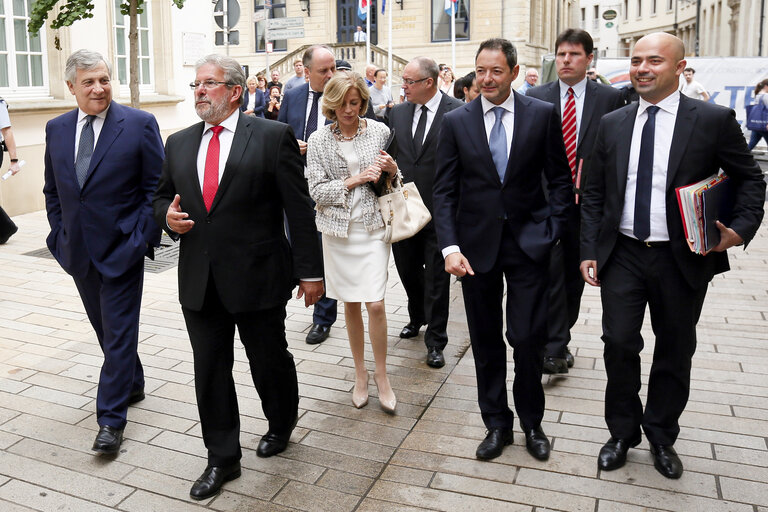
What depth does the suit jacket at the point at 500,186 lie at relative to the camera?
4082 millimetres

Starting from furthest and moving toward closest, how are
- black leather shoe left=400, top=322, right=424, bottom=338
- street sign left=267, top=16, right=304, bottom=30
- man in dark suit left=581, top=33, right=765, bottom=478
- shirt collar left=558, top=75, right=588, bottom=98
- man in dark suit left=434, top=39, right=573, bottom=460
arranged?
1. street sign left=267, top=16, right=304, bottom=30
2. black leather shoe left=400, top=322, right=424, bottom=338
3. shirt collar left=558, top=75, right=588, bottom=98
4. man in dark suit left=434, top=39, right=573, bottom=460
5. man in dark suit left=581, top=33, right=765, bottom=478

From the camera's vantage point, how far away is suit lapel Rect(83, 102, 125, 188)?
4.34 metres

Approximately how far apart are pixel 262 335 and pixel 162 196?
0.83 metres

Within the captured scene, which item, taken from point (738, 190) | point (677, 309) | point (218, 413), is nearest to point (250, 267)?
point (218, 413)

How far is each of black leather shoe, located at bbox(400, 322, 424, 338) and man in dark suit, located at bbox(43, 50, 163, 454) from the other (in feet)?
7.88

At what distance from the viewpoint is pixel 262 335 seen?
157 inches

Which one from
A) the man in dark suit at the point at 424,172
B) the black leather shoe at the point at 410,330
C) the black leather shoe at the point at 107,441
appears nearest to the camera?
the black leather shoe at the point at 107,441

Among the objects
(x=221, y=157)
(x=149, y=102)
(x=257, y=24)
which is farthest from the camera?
(x=257, y=24)

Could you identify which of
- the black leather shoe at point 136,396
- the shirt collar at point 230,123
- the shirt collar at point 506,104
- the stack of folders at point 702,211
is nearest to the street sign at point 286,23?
the black leather shoe at point 136,396

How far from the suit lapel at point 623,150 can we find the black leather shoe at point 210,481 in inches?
91.5

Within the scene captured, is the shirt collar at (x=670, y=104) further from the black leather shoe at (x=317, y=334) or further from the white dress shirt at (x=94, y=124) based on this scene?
the black leather shoe at (x=317, y=334)

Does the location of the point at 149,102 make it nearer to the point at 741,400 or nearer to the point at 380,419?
the point at 380,419

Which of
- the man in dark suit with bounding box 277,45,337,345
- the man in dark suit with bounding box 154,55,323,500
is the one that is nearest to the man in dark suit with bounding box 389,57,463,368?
the man in dark suit with bounding box 277,45,337,345

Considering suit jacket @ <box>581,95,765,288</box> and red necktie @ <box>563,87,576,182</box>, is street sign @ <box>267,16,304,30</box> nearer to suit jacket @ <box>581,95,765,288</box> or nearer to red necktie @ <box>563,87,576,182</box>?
red necktie @ <box>563,87,576,182</box>
